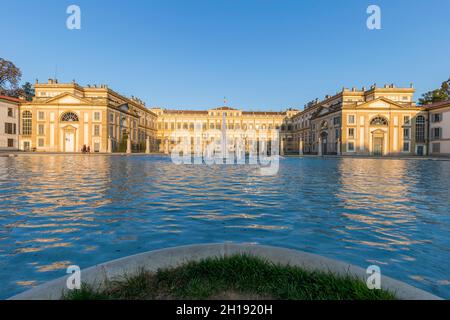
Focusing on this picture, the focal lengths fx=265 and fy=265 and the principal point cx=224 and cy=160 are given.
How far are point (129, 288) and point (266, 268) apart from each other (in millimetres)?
1354

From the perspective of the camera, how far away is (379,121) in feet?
169

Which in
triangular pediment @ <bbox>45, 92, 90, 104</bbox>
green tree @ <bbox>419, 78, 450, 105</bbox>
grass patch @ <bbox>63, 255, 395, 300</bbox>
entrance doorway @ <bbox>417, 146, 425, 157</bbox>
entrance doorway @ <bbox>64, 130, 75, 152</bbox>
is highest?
green tree @ <bbox>419, 78, 450, 105</bbox>

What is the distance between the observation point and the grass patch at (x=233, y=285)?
236 centimetres

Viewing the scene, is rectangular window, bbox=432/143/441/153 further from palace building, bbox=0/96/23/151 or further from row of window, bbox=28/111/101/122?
palace building, bbox=0/96/23/151

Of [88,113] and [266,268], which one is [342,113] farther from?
[266,268]

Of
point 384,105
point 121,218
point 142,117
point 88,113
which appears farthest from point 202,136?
point 121,218

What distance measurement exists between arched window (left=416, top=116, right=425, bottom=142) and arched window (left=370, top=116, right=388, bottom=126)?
19.7 ft

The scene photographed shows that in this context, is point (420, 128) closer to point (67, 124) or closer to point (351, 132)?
point (351, 132)

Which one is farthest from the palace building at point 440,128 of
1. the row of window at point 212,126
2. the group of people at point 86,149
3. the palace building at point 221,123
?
the group of people at point 86,149

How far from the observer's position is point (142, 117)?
74.4m

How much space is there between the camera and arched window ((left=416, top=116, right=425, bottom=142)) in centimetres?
5106

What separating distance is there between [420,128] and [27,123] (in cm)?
7646

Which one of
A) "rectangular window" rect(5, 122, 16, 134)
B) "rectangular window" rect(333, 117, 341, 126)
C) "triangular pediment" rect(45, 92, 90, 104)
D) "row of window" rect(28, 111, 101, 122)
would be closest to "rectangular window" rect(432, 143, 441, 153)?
"rectangular window" rect(333, 117, 341, 126)

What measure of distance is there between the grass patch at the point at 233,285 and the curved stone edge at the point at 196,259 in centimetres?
10
